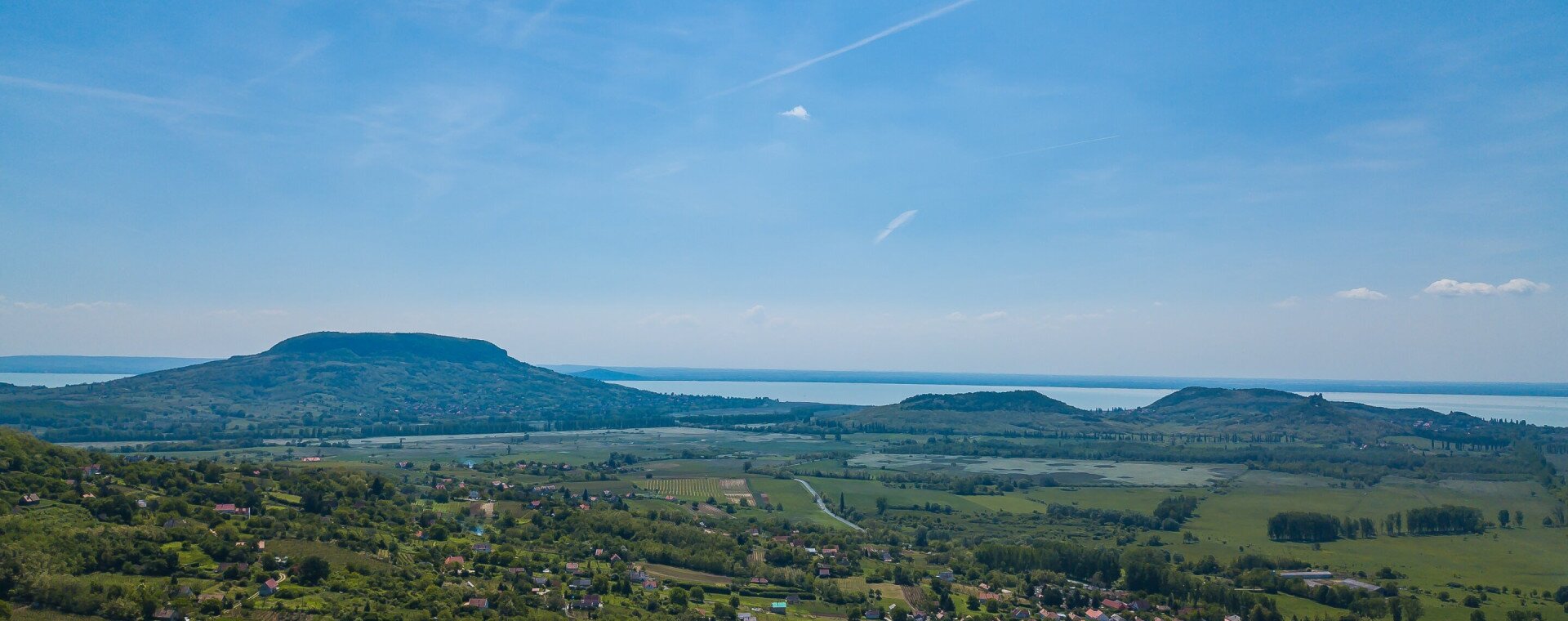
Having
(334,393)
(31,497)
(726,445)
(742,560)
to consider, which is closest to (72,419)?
(334,393)

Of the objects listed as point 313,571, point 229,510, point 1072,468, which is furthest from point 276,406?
point 313,571

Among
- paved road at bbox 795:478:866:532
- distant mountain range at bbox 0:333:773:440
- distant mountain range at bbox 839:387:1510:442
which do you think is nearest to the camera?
paved road at bbox 795:478:866:532

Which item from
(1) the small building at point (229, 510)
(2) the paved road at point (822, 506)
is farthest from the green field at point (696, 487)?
(1) the small building at point (229, 510)

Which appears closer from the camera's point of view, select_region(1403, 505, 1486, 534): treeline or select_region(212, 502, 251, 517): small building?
select_region(212, 502, 251, 517): small building

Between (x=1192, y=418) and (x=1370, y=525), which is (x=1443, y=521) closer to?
(x=1370, y=525)

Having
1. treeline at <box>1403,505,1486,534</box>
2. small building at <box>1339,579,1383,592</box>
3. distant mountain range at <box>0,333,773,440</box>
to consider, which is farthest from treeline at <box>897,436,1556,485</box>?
distant mountain range at <box>0,333,773,440</box>

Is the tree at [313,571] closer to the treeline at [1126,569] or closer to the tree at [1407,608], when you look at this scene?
the treeline at [1126,569]

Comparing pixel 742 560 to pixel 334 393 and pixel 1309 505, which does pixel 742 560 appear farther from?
pixel 334 393

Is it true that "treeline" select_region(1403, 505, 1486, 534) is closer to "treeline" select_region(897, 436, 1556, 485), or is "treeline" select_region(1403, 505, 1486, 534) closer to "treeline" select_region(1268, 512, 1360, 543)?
"treeline" select_region(1268, 512, 1360, 543)
